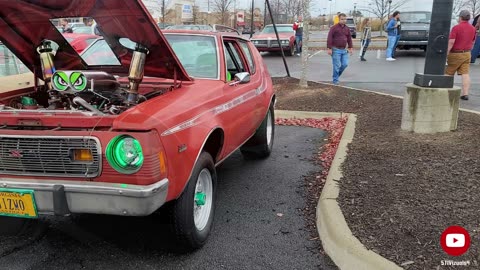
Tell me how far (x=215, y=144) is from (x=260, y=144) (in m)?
1.83

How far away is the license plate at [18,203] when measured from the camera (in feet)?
9.23

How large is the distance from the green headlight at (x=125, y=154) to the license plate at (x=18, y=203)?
58 centimetres

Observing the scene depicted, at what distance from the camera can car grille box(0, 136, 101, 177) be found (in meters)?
2.77

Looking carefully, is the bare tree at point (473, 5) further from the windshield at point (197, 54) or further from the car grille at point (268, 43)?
the windshield at point (197, 54)

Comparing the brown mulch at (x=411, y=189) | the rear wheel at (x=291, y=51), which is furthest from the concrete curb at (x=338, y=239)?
the rear wheel at (x=291, y=51)

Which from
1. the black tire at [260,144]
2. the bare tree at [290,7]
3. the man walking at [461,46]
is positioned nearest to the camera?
the black tire at [260,144]

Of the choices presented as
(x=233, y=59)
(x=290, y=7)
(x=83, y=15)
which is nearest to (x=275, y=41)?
(x=233, y=59)

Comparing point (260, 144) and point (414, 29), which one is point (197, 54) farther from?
point (414, 29)

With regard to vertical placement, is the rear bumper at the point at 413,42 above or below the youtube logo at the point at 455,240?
above

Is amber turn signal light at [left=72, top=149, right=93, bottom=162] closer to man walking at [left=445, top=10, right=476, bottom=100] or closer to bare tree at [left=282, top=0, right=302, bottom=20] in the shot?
man walking at [left=445, top=10, right=476, bottom=100]

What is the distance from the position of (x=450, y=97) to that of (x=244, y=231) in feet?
11.0

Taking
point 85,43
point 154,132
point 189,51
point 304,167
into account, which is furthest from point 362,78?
point 154,132

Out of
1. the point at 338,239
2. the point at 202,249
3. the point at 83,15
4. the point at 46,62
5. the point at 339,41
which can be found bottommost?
the point at 202,249

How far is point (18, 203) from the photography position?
2.86 metres
